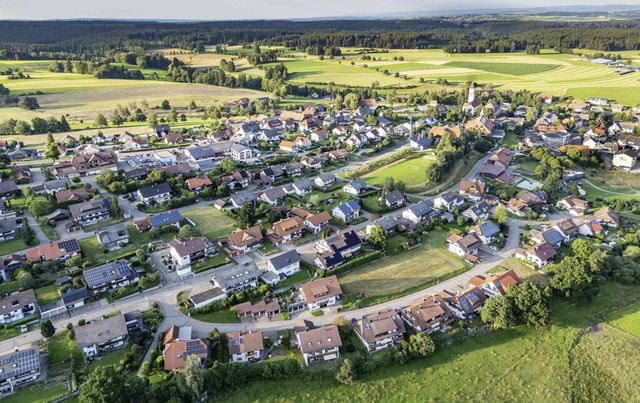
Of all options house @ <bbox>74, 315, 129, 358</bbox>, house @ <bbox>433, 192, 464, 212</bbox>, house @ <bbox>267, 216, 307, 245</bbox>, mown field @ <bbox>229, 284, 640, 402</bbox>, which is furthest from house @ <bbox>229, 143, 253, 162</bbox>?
mown field @ <bbox>229, 284, 640, 402</bbox>

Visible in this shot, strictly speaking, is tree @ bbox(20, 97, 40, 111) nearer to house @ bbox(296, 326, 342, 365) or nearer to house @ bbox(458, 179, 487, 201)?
house @ bbox(458, 179, 487, 201)

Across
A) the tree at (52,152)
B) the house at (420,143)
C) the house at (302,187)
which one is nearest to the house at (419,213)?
the house at (302,187)

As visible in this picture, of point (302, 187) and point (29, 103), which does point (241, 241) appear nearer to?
point (302, 187)

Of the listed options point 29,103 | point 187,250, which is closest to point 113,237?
point 187,250

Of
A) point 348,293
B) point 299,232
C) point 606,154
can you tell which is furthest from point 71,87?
point 606,154

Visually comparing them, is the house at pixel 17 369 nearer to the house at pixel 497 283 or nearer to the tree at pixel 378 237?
the tree at pixel 378 237

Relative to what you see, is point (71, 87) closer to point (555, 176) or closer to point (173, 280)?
point (173, 280)
